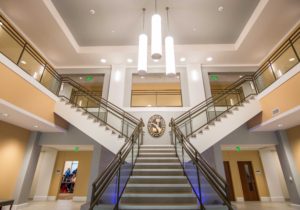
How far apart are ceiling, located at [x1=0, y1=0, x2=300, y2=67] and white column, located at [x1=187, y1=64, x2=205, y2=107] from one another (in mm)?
402

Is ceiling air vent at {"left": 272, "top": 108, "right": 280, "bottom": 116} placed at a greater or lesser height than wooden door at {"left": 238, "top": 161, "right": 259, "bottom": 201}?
greater

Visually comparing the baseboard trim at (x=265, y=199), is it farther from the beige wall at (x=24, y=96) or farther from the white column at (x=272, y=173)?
the beige wall at (x=24, y=96)

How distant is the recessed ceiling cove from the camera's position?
6.68 m

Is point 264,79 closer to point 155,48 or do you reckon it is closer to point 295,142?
point 295,142

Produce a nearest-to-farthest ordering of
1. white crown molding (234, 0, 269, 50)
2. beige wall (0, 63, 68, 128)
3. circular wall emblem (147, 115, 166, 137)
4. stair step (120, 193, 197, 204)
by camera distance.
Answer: stair step (120, 193, 197, 204)
beige wall (0, 63, 68, 128)
white crown molding (234, 0, 269, 50)
circular wall emblem (147, 115, 166, 137)

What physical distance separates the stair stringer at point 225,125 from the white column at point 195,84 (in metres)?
2.46

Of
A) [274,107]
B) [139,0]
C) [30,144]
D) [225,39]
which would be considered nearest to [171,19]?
[139,0]

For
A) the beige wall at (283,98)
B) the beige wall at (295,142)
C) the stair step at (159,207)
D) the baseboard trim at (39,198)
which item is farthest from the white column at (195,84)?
the baseboard trim at (39,198)

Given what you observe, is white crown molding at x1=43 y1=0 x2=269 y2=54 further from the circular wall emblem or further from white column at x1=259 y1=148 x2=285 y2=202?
white column at x1=259 y1=148 x2=285 y2=202

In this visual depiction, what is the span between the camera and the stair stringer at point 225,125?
18.9ft

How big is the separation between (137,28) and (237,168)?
9.89 meters

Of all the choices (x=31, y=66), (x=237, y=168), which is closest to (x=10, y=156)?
(x=31, y=66)

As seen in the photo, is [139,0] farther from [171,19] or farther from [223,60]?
[223,60]

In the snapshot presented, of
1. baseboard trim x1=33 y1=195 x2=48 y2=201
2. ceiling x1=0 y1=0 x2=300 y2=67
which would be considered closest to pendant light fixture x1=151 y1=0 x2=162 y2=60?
ceiling x1=0 y1=0 x2=300 y2=67
